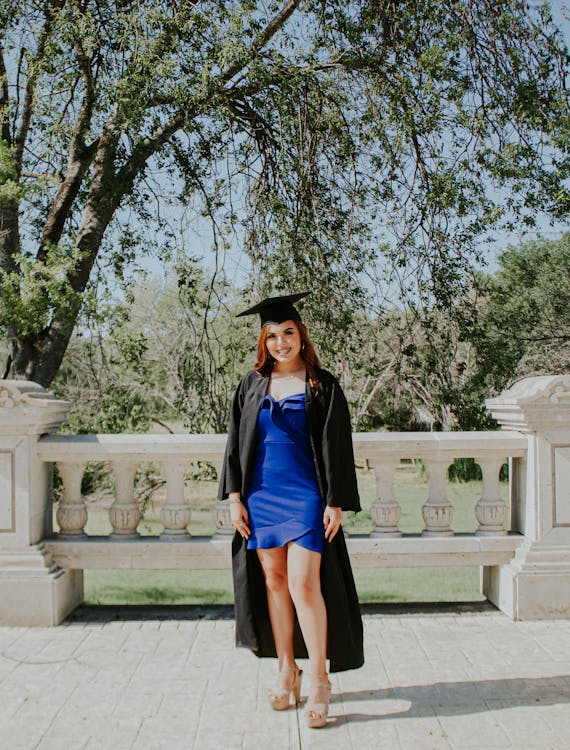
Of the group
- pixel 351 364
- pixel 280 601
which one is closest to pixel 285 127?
pixel 351 364

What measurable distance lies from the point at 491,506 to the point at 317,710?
2.18m

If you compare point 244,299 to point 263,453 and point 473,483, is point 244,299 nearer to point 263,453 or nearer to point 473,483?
point 473,483

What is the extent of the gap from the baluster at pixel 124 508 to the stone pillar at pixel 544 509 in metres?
2.43

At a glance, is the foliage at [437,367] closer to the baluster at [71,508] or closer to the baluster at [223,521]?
the baluster at [223,521]

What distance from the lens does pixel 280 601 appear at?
11.2 ft

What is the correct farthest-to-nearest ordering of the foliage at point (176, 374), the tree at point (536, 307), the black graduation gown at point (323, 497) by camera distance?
the tree at point (536, 307) → the foliage at point (176, 374) → the black graduation gown at point (323, 497)

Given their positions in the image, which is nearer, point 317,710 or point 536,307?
point 317,710

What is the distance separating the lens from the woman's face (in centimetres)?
348

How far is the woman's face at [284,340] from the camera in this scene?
11.4 ft

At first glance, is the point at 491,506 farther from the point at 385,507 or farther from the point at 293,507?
the point at 293,507

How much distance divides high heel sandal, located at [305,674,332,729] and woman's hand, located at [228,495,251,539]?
27.2 inches

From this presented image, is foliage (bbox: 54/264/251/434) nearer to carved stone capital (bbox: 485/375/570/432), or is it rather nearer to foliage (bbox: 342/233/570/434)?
foliage (bbox: 342/233/570/434)

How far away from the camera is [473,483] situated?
9094mm

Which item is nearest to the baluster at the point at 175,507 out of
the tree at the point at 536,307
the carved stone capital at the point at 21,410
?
the carved stone capital at the point at 21,410
